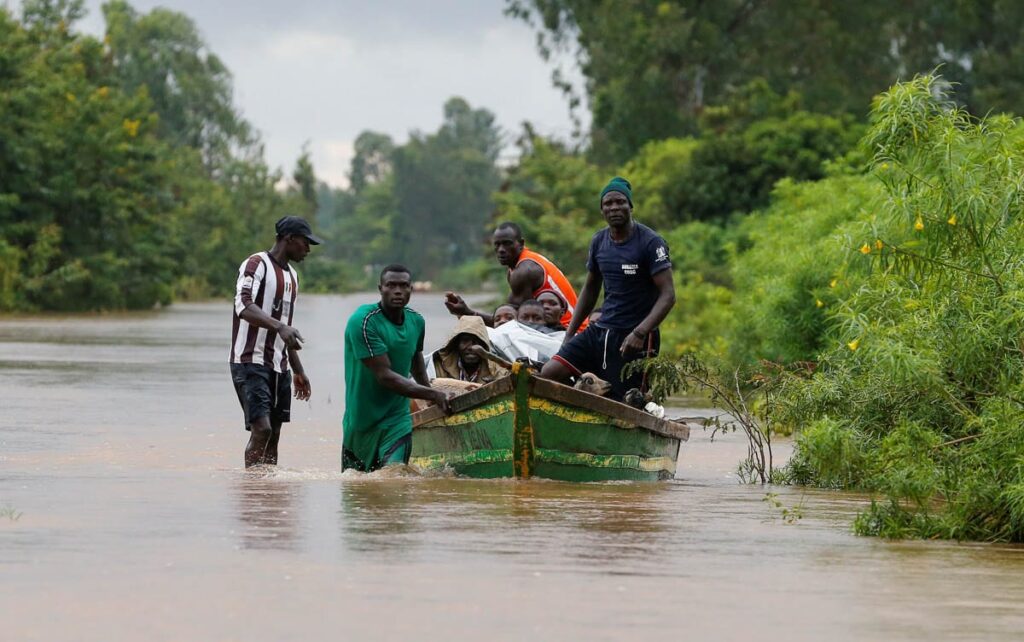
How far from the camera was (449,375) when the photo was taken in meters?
14.2

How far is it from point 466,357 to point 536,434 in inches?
64.7

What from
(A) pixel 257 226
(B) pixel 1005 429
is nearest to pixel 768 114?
(B) pixel 1005 429

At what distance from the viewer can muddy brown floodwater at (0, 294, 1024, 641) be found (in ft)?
23.8

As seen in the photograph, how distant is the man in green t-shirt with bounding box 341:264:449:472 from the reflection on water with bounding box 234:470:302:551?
22.1 inches

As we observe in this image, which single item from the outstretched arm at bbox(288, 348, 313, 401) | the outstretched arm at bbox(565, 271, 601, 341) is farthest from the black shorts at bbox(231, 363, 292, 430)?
the outstretched arm at bbox(565, 271, 601, 341)

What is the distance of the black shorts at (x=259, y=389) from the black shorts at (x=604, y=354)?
1.98 meters

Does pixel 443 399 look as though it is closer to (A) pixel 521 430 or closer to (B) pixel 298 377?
(A) pixel 521 430

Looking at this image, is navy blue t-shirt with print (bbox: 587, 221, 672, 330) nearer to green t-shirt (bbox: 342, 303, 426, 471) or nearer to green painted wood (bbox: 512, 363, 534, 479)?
green painted wood (bbox: 512, 363, 534, 479)

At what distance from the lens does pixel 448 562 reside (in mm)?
8727

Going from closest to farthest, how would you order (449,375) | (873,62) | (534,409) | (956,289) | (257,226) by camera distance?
1. (956,289)
2. (534,409)
3. (449,375)
4. (873,62)
5. (257,226)

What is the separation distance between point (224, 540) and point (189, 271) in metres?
77.1

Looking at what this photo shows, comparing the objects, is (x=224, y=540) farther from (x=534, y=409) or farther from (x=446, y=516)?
(x=534, y=409)

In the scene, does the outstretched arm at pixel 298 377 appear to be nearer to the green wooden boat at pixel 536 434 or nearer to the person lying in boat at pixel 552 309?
the green wooden boat at pixel 536 434

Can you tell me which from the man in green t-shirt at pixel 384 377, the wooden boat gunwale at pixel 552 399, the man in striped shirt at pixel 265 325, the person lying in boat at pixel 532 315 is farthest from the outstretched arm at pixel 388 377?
the person lying in boat at pixel 532 315
